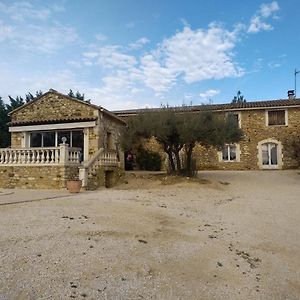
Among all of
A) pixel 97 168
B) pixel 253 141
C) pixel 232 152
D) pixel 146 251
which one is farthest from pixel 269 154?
pixel 146 251

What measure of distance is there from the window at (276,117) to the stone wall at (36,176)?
15283mm

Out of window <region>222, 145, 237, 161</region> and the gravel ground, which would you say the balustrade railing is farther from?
window <region>222, 145, 237, 161</region>

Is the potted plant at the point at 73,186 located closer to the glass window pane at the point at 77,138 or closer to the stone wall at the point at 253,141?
the glass window pane at the point at 77,138

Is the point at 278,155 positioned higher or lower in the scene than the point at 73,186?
higher

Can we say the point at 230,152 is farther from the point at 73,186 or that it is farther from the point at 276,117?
the point at 73,186

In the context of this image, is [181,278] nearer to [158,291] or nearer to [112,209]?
[158,291]

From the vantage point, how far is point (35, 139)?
19938 millimetres

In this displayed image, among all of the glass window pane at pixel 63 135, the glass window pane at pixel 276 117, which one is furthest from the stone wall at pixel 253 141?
the glass window pane at pixel 63 135

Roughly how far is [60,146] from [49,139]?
199 inches

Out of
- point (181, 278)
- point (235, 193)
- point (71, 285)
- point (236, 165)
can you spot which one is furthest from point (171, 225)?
point (236, 165)

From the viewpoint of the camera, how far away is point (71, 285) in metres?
4.10

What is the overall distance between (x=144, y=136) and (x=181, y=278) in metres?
12.9

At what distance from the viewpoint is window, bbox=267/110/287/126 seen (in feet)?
79.5

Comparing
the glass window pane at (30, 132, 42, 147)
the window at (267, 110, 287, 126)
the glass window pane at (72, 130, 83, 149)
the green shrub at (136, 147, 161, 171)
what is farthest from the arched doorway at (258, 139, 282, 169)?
the glass window pane at (30, 132, 42, 147)
